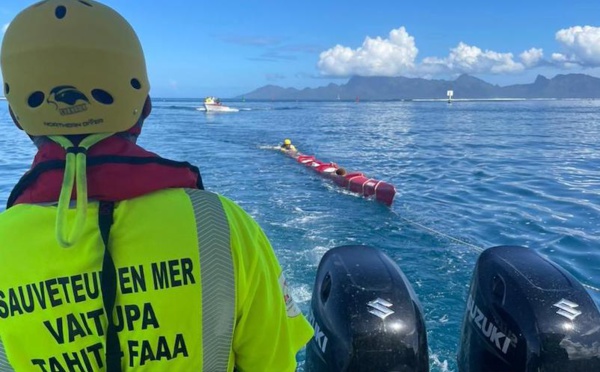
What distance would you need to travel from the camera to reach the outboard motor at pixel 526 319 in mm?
2914

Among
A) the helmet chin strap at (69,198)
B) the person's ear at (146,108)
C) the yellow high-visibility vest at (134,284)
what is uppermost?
the person's ear at (146,108)

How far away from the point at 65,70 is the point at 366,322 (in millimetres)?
2331

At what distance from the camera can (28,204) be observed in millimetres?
1436

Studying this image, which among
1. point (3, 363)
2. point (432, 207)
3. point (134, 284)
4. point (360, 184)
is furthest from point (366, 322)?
point (360, 184)

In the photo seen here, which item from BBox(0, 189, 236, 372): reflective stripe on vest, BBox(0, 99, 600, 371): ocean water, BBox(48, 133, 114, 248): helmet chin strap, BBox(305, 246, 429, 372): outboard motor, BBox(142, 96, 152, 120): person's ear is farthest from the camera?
BBox(0, 99, 600, 371): ocean water

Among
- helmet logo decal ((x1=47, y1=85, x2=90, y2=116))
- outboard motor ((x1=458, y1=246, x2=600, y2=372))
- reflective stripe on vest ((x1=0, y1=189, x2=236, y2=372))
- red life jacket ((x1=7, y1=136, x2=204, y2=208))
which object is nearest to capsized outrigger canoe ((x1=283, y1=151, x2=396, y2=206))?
outboard motor ((x1=458, y1=246, x2=600, y2=372))

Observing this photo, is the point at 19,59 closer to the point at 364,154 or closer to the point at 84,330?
the point at 84,330

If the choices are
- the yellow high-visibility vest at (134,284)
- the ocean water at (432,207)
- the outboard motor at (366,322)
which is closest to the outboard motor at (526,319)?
the outboard motor at (366,322)

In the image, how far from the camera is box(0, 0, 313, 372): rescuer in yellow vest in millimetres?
1379

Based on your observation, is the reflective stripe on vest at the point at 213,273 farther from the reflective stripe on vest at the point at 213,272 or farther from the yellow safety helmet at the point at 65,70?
the yellow safety helmet at the point at 65,70

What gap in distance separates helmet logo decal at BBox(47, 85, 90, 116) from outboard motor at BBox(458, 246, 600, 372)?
9.25ft

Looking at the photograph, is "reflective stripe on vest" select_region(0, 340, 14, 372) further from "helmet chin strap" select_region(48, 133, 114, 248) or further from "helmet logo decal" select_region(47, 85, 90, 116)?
"helmet logo decal" select_region(47, 85, 90, 116)

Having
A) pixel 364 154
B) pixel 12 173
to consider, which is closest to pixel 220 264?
pixel 12 173

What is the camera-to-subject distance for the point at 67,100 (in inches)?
56.3
